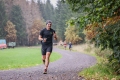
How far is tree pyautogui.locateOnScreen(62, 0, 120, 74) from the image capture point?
6090 millimetres

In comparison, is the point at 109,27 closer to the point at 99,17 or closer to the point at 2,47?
the point at 99,17

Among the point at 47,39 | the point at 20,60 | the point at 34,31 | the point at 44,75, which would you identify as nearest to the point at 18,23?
the point at 34,31

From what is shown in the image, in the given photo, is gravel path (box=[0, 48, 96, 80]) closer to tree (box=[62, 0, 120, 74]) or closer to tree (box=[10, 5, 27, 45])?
tree (box=[62, 0, 120, 74])

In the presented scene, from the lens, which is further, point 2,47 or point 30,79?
point 2,47

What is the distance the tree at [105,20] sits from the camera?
6.09 meters

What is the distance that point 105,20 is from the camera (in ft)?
24.6

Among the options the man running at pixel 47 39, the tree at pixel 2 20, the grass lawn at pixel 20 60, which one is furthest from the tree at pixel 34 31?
the man running at pixel 47 39

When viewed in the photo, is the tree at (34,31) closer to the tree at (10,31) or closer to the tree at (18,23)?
the tree at (18,23)

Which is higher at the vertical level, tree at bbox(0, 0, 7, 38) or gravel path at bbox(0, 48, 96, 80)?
tree at bbox(0, 0, 7, 38)

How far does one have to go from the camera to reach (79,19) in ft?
21.1

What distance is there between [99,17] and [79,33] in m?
55.5

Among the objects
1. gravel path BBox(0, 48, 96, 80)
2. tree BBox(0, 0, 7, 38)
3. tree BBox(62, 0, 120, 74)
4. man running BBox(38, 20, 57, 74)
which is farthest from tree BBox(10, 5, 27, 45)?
tree BBox(62, 0, 120, 74)

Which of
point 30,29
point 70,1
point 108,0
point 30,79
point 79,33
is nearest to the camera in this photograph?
point 108,0

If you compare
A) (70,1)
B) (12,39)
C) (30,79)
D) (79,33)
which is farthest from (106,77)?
(12,39)
